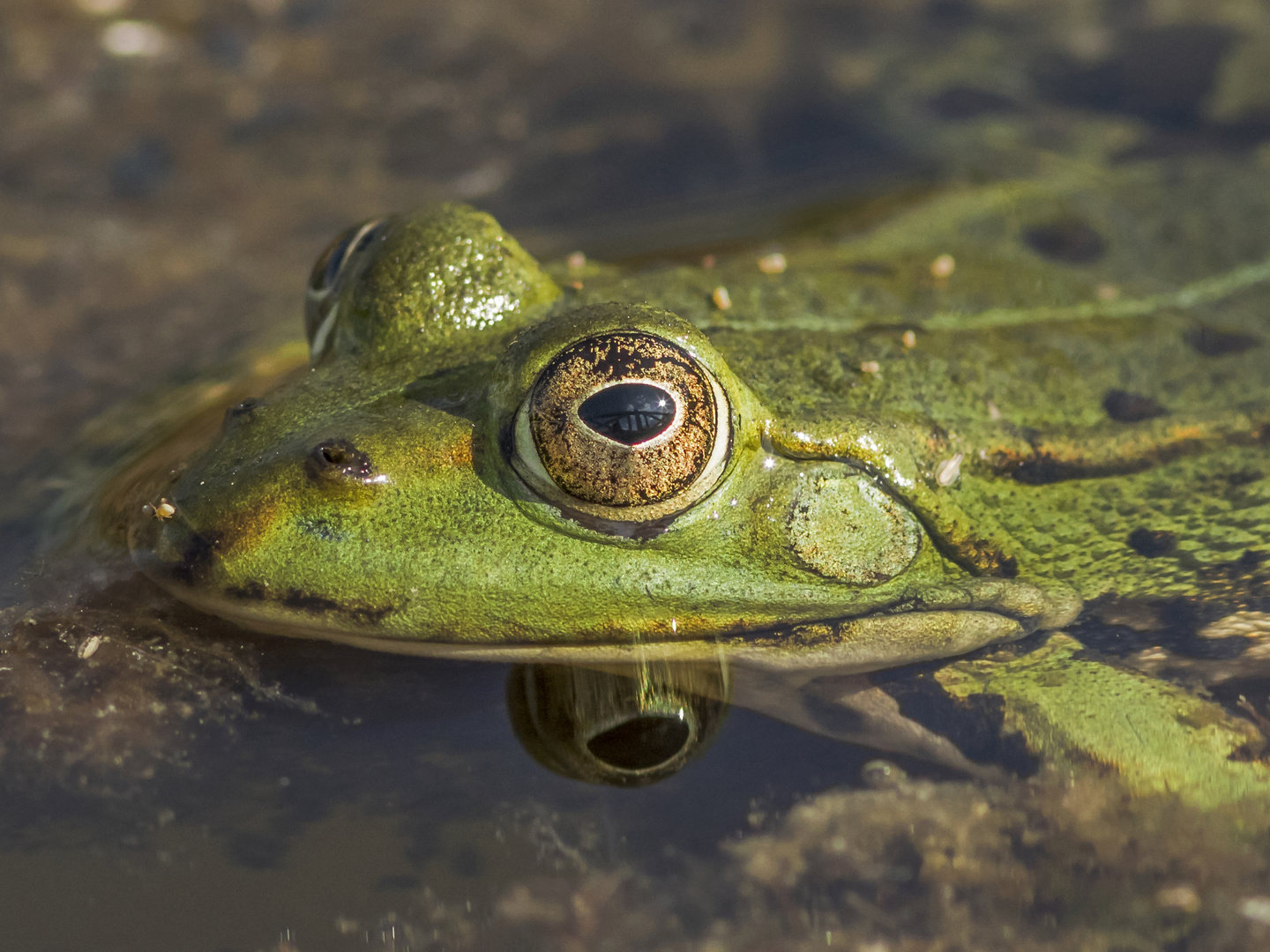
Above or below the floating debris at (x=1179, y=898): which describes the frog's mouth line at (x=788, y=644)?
above

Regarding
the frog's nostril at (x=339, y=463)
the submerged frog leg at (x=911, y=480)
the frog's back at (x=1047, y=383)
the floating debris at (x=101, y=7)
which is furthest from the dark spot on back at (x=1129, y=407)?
the floating debris at (x=101, y=7)

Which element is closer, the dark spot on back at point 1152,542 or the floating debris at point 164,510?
the floating debris at point 164,510

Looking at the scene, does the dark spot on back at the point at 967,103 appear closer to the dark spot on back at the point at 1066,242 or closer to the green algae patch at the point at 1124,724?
the dark spot on back at the point at 1066,242

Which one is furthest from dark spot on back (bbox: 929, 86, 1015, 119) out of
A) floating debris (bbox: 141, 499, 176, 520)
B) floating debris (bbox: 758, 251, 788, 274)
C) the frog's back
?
floating debris (bbox: 141, 499, 176, 520)

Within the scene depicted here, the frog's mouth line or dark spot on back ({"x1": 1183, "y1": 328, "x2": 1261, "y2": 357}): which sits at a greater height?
dark spot on back ({"x1": 1183, "y1": 328, "x2": 1261, "y2": 357})

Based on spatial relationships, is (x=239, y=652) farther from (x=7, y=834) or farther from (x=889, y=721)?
(x=889, y=721)

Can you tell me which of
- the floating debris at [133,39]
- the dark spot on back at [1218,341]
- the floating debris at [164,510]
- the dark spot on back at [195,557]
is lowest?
the dark spot on back at [195,557]

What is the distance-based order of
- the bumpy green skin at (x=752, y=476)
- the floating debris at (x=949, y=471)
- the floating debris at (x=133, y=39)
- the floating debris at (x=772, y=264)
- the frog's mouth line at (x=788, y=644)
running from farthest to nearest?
1. the floating debris at (x=133, y=39)
2. the floating debris at (x=772, y=264)
3. the floating debris at (x=949, y=471)
4. the frog's mouth line at (x=788, y=644)
5. the bumpy green skin at (x=752, y=476)

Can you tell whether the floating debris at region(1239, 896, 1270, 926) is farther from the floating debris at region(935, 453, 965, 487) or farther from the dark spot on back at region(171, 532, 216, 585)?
the dark spot on back at region(171, 532, 216, 585)
